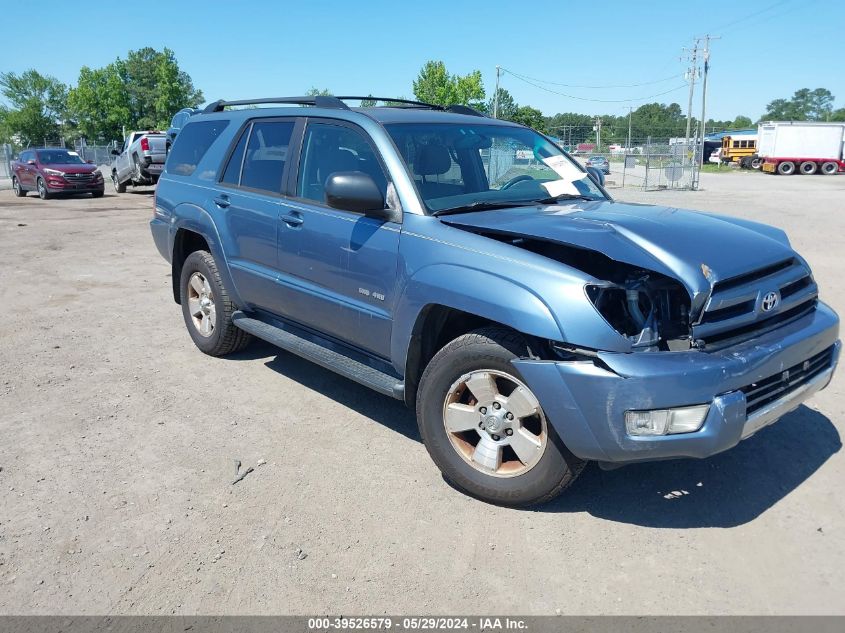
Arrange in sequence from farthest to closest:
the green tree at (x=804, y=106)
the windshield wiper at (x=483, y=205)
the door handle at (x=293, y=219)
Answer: the green tree at (x=804, y=106)
the door handle at (x=293, y=219)
the windshield wiper at (x=483, y=205)

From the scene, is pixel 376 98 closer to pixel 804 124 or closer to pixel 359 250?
pixel 359 250

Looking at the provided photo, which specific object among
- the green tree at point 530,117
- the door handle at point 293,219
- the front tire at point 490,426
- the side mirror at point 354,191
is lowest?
the front tire at point 490,426

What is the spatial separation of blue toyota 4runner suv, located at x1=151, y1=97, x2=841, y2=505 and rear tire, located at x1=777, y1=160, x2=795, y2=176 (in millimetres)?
46375

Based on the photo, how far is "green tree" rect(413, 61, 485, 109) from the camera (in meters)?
54.8

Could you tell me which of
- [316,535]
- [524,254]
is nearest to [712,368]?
[524,254]

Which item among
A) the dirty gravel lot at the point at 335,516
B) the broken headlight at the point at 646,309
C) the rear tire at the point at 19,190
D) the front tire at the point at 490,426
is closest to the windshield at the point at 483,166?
the front tire at the point at 490,426

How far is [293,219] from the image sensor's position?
Answer: 447cm

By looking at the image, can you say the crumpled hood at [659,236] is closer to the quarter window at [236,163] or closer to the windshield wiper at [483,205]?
the windshield wiper at [483,205]

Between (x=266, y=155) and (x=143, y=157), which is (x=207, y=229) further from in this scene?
(x=143, y=157)

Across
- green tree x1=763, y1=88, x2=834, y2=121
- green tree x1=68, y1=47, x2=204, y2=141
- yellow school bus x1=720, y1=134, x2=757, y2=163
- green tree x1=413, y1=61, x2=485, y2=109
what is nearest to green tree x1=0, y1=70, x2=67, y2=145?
green tree x1=68, y1=47, x2=204, y2=141

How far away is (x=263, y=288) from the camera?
4.88m

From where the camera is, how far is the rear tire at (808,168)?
43938mm

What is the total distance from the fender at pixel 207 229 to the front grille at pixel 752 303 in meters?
3.50

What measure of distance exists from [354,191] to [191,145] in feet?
9.52
